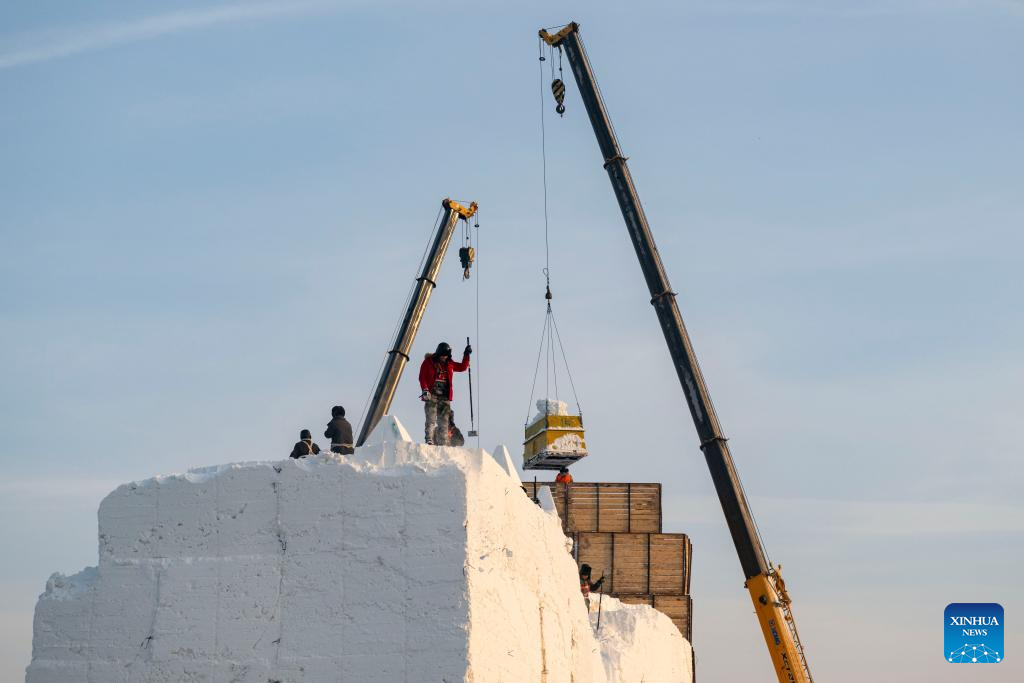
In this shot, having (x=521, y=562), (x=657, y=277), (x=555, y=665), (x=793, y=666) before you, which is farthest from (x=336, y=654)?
(x=657, y=277)

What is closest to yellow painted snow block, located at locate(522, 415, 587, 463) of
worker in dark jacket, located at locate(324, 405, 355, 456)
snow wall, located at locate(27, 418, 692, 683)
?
worker in dark jacket, located at locate(324, 405, 355, 456)

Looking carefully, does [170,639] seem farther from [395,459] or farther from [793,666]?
[793,666]

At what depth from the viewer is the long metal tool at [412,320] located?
29.2m

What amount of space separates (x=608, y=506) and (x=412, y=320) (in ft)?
20.9

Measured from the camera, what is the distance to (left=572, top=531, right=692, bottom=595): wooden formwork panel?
2659 cm

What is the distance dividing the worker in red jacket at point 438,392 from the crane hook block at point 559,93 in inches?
641

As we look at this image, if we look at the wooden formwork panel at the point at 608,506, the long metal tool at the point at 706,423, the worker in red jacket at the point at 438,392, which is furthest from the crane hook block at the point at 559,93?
the worker in red jacket at the point at 438,392

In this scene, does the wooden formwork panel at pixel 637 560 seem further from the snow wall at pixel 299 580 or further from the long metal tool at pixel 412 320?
the snow wall at pixel 299 580

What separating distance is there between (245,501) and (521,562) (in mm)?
2519

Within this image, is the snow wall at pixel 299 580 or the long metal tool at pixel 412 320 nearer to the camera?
the snow wall at pixel 299 580

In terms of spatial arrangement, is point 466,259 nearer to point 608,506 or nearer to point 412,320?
point 412,320

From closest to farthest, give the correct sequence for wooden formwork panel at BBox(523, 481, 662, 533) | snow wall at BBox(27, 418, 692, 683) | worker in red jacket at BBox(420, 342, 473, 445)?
snow wall at BBox(27, 418, 692, 683) → worker in red jacket at BBox(420, 342, 473, 445) → wooden formwork panel at BBox(523, 481, 662, 533)

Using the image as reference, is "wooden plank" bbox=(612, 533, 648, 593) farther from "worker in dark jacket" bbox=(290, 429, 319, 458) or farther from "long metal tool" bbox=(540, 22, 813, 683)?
"worker in dark jacket" bbox=(290, 429, 319, 458)

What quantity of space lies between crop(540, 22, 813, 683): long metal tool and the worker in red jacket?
31.4 feet
